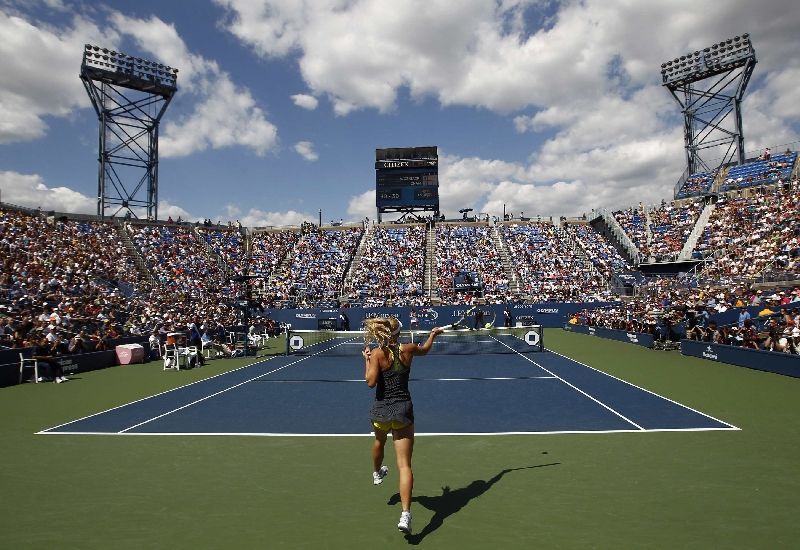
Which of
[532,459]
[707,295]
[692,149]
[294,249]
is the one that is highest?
[692,149]

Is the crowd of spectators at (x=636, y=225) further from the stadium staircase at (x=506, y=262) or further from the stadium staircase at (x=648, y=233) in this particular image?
the stadium staircase at (x=506, y=262)

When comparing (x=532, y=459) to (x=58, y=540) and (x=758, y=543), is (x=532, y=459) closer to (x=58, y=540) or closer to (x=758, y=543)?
(x=758, y=543)

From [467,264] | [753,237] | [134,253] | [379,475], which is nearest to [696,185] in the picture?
[753,237]

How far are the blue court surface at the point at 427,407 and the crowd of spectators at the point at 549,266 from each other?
31.2m

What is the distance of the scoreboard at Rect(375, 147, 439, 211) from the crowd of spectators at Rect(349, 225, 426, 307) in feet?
10.5

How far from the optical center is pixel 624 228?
177ft

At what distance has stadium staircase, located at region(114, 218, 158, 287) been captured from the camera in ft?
147

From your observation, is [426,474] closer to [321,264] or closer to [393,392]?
[393,392]

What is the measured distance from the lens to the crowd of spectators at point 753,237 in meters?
32.5

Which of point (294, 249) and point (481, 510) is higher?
point (294, 249)

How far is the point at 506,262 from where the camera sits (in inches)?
2128

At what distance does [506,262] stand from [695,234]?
17.0 metres

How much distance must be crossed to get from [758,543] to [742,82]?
5848cm

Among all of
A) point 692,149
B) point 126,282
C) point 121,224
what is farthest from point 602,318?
point 121,224
